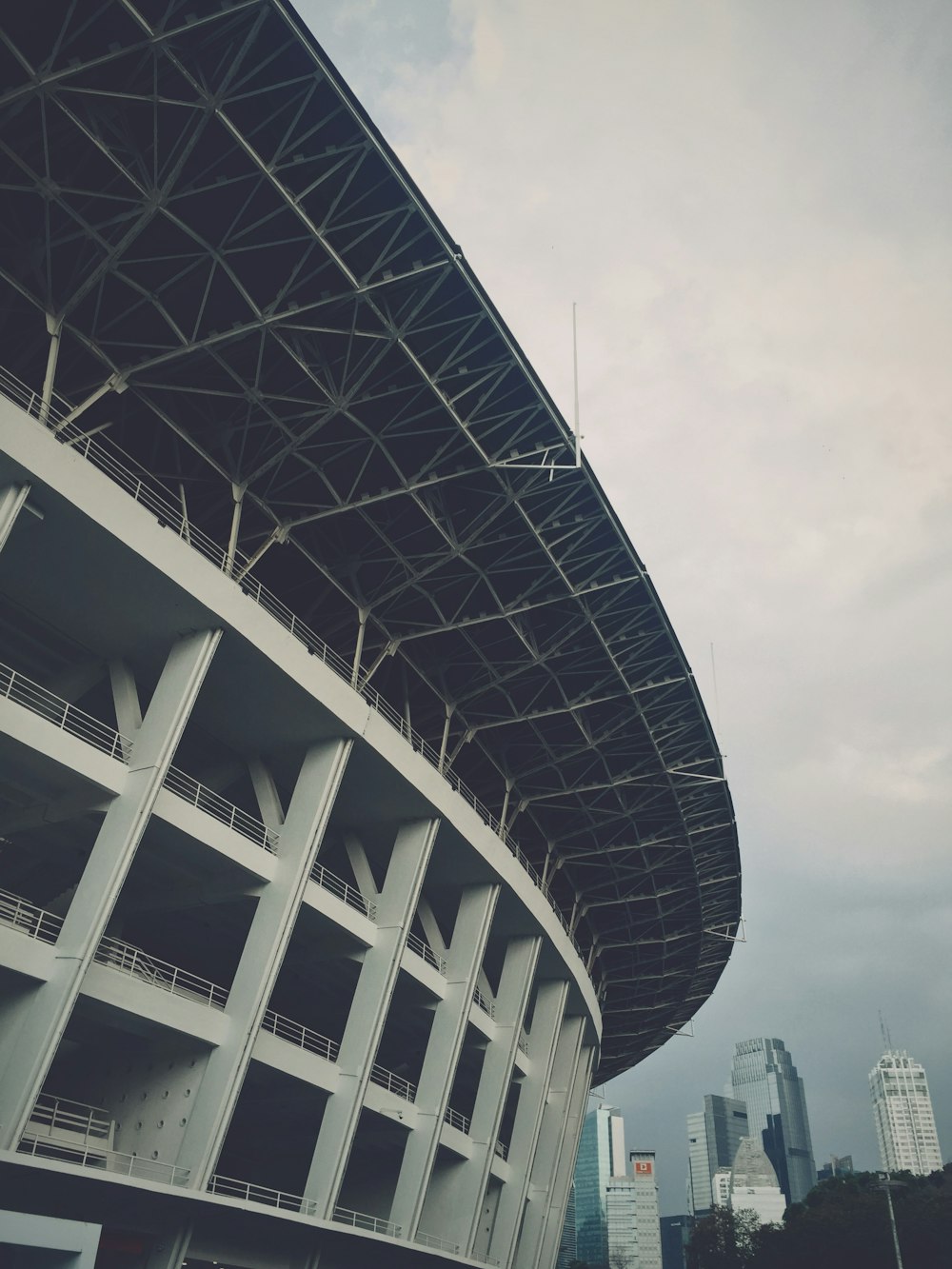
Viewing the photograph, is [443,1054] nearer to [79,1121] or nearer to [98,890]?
[79,1121]

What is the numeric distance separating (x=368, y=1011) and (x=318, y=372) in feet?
56.6

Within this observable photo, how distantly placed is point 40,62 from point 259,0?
461 cm

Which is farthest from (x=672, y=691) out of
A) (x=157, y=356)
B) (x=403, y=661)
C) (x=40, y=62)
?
(x=40, y=62)

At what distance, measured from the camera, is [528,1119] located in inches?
1660

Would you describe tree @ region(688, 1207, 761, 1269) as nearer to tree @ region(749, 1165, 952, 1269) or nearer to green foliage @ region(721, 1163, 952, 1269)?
green foliage @ region(721, 1163, 952, 1269)

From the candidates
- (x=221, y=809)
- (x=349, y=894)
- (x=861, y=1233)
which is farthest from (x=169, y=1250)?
(x=861, y=1233)

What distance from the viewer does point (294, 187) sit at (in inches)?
922

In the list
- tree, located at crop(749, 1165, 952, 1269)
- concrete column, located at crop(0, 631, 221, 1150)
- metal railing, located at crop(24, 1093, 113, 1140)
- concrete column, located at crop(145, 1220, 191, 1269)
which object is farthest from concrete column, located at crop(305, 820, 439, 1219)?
tree, located at crop(749, 1165, 952, 1269)

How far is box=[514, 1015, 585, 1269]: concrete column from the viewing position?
45500mm

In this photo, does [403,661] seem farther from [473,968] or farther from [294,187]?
[294,187]

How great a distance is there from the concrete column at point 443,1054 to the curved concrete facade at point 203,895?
0.08 meters

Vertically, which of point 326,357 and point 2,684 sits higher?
point 326,357

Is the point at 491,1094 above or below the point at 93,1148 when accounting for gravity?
above

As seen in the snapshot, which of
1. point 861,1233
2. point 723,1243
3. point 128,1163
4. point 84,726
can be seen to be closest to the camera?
Result: point 128,1163
